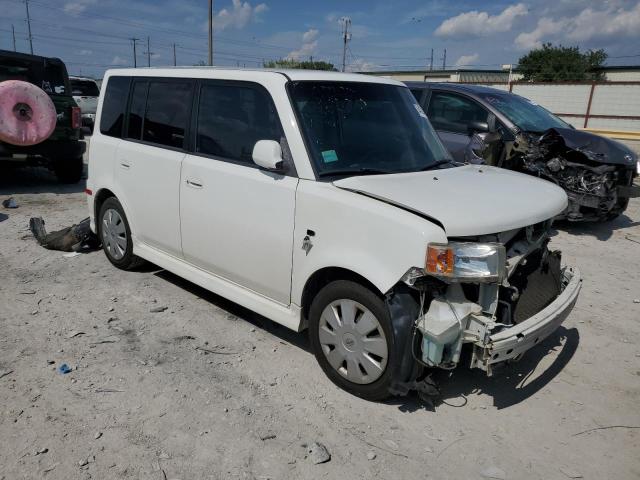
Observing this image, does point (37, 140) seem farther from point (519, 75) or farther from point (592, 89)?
point (519, 75)

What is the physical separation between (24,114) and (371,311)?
721cm

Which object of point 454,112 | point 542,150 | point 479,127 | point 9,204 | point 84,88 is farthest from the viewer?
point 84,88

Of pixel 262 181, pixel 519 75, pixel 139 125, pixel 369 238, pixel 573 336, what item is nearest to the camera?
pixel 369 238

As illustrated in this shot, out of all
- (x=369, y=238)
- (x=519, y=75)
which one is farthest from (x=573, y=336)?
(x=519, y=75)

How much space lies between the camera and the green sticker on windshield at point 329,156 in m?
3.49

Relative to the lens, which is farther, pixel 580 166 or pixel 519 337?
pixel 580 166

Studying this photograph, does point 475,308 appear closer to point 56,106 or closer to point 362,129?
point 362,129

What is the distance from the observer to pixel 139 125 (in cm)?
489

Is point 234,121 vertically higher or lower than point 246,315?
higher

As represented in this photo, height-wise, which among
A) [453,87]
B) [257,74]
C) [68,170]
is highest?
[453,87]

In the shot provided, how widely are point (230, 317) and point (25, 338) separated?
1.59m

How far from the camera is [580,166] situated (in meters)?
7.19

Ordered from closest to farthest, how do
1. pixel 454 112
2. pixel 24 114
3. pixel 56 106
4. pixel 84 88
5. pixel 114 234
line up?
1. pixel 114 234
2. pixel 454 112
3. pixel 24 114
4. pixel 56 106
5. pixel 84 88

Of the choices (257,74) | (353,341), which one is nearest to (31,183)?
(257,74)
